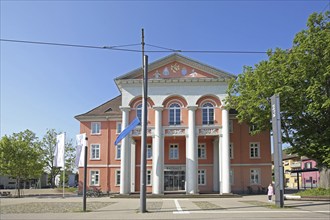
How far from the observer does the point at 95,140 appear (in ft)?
144

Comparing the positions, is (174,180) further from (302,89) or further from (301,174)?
(301,174)

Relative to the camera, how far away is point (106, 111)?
45.0 metres

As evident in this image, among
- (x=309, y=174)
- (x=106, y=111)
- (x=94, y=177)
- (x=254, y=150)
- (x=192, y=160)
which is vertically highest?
(x=106, y=111)

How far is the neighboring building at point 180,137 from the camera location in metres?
36.1

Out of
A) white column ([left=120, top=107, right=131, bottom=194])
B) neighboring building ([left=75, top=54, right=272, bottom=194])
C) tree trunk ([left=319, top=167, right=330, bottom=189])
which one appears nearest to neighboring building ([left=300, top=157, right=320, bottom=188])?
neighboring building ([left=75, top=54, right=272, bottom=194])

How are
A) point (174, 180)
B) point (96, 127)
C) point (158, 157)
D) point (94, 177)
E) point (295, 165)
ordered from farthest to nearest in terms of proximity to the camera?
point (295, 165)
point (96, 127)
point (94, 177)
point (174, 180)
point (158, 157)

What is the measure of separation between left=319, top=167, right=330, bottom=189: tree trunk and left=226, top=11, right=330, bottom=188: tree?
5.2 inches

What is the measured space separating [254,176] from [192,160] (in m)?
10.1

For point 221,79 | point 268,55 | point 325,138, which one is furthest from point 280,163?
point 221,79

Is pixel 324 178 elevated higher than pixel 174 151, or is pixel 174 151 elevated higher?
pixel 174 151

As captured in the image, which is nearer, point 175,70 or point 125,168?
point 125,168

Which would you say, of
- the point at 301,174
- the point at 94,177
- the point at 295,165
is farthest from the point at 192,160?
the point at 295,165

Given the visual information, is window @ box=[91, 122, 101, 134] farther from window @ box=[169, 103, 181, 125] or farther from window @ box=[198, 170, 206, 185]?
window @ box=[198, 170, 206, 185]

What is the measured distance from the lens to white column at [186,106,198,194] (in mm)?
35344
